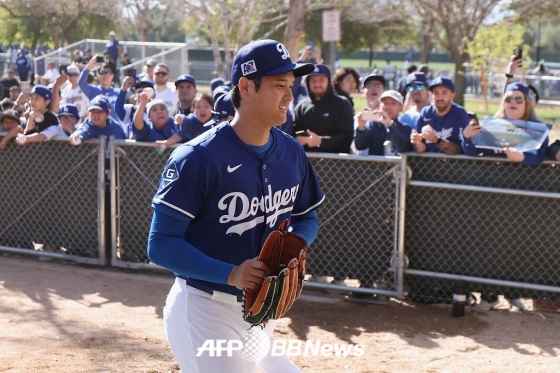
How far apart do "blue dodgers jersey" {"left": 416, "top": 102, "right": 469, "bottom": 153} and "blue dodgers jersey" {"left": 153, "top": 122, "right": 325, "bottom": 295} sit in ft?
13.1

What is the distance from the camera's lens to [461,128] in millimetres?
7383

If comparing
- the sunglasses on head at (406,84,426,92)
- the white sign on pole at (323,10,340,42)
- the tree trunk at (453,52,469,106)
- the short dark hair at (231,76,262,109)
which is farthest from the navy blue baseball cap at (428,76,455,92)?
the tree trunk at (453,52,469,106)

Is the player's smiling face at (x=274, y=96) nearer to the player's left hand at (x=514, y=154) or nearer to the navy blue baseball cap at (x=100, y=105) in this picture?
the player's left hand at (x=514, y=154)

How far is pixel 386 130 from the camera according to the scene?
7789 mm

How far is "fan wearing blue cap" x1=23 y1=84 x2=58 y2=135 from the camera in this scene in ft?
29.4

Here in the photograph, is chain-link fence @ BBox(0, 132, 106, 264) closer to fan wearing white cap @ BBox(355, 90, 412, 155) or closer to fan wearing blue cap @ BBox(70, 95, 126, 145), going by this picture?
fan wearing blue cap @ BBox(70, 95, 126, 145)

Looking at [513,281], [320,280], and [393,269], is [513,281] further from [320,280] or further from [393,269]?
[320,280]

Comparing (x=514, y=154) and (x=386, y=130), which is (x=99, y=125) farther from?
(x=514, y=154)

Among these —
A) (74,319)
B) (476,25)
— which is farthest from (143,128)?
(476,25)

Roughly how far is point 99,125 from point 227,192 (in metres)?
5.71

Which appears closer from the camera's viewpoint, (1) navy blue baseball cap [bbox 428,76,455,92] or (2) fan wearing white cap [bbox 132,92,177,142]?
(1) navy blue baseball cap [bbox 428,76,455,92]

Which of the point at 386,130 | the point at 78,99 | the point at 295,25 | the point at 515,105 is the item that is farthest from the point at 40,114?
the point at 295,25

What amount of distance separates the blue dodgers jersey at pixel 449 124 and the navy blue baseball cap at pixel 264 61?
13.8 feet

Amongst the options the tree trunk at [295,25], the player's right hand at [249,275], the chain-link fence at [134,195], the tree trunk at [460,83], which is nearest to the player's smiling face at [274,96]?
the player's right hand at [249,275]
